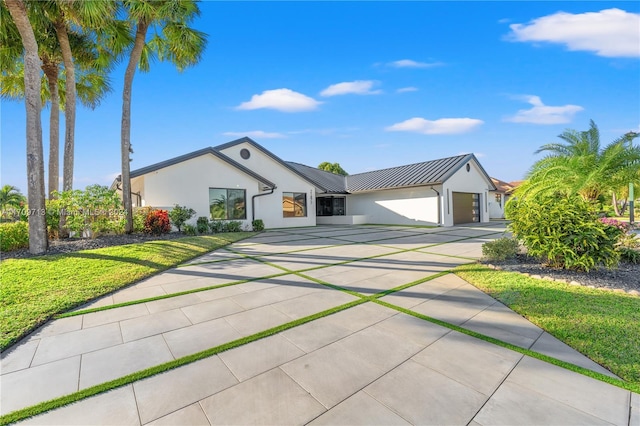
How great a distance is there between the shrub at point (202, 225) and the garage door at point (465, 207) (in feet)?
50.9

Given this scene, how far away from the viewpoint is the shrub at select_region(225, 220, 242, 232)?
1450 centimetres

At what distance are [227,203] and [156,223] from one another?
4.60 m

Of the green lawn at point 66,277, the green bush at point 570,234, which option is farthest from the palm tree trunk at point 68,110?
Answer: the green bush at point 570,234

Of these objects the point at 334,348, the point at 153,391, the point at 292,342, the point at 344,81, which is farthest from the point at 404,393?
the point at 344,81

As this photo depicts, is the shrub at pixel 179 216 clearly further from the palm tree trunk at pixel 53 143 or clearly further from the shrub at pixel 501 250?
the shrub at pixel 501 250

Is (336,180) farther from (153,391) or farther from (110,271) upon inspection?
(153,391)

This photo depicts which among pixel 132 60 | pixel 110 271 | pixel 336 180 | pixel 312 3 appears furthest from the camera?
pixel 336 180

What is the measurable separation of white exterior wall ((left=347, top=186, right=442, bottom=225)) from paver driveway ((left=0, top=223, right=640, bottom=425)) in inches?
561

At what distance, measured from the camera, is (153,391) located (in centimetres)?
232

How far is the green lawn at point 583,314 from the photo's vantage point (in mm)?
2746

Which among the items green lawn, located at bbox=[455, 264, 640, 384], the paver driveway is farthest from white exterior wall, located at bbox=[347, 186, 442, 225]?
the paver driveway

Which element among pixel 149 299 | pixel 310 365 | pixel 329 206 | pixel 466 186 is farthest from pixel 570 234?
pixel 329 206

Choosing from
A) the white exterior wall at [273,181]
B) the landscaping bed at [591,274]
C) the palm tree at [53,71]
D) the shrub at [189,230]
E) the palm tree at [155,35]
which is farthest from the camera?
the white exterior wall at [273,181]

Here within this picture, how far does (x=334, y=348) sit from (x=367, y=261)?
4533 mm
